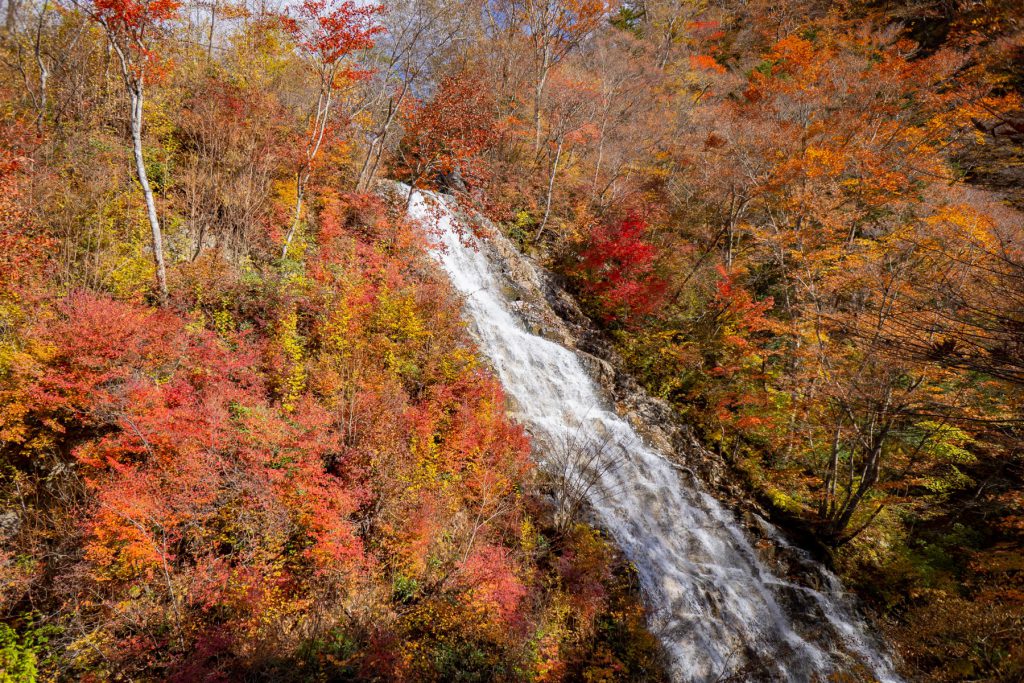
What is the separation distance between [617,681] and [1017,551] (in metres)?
11.4

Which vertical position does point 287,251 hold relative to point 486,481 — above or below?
above

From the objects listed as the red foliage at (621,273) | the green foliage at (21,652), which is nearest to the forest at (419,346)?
the green foliage at (21,652)

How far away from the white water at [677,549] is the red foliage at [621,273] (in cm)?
404

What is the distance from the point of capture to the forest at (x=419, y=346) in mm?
6289

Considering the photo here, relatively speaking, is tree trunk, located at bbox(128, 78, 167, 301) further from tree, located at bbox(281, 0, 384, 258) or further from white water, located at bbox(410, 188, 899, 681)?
white water, located at bbox(410, 188, 899, 681)

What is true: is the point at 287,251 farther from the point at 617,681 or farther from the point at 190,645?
the point at 617,681

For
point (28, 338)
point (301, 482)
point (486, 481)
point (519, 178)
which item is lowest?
point (486, 481)

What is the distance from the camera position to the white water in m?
8.62

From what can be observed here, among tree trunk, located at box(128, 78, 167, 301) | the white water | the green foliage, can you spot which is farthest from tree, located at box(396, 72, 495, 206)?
the green foliage

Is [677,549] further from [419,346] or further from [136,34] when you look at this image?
[136,34]

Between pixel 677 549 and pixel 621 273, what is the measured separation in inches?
428

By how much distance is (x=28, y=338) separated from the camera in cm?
710

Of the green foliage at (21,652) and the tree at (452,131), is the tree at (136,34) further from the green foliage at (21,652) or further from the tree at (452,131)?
the tree at (452,131)

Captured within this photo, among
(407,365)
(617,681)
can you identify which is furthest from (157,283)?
(617,681)
